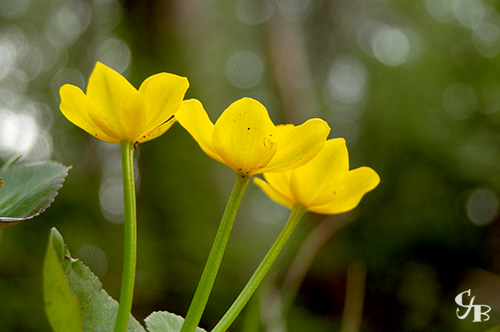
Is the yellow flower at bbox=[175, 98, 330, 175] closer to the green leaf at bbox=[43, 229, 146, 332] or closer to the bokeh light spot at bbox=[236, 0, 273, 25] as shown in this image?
the green leaf at bbox=[43, 229, 146, 332]

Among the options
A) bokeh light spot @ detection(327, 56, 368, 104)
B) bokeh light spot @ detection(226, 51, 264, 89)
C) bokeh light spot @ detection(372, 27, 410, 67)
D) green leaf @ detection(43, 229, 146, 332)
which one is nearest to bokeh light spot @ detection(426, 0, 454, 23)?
bokeh light spot @ detection(372, 27, 410, 67)

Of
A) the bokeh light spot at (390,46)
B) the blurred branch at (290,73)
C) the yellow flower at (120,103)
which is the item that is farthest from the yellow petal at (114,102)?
the bokeh light spot at (390,46)

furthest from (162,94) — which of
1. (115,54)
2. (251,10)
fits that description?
(251,10)

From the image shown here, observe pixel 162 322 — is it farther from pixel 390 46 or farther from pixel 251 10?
pixel 251 10

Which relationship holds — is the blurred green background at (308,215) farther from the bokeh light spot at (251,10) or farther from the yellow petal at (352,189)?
the yellow petal at (352,189)

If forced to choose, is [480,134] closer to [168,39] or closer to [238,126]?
[168,39]
